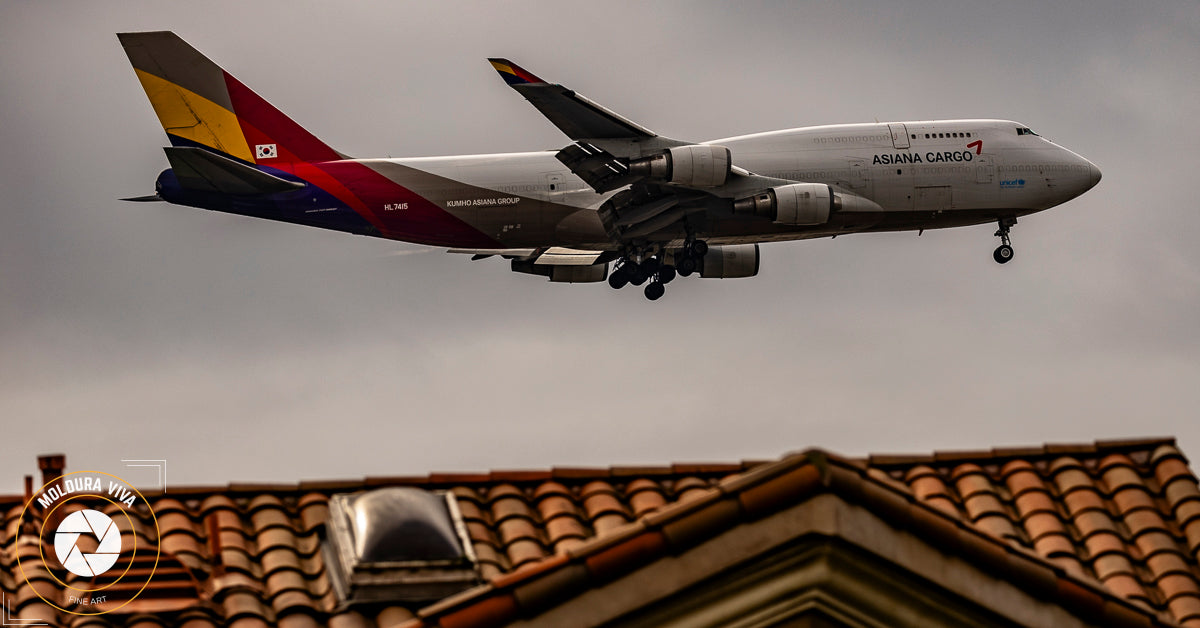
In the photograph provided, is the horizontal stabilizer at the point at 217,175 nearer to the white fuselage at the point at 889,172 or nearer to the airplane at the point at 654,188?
the airplane at the point at 654,188

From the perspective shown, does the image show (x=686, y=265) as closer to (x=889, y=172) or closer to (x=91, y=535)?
(x=889, y=172)

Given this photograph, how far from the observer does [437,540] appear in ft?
38.4

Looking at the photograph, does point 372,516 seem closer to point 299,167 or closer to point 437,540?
point 437,540

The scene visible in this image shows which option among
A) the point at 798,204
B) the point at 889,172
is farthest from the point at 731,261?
the point at 889,172

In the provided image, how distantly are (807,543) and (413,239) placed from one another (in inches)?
1690

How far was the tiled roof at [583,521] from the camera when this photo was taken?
11695 millimetres

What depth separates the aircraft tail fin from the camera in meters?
53.8

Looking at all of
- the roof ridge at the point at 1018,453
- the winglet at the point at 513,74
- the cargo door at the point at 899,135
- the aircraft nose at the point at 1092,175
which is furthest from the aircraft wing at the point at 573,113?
the roof ridge at the point at 1018,453

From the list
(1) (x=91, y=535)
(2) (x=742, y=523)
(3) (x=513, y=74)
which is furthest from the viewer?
(3) (x=513, y=74)

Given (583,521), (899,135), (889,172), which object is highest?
(899,135)

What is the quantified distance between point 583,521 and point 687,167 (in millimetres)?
36790

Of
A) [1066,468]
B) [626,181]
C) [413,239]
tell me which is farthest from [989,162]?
[1066,468]

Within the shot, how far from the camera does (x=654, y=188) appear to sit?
50.5 m

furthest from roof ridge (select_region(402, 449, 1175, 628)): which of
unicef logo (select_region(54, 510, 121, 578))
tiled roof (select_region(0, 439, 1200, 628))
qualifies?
unicef logo (select_region(54, 510, 121, 578))
